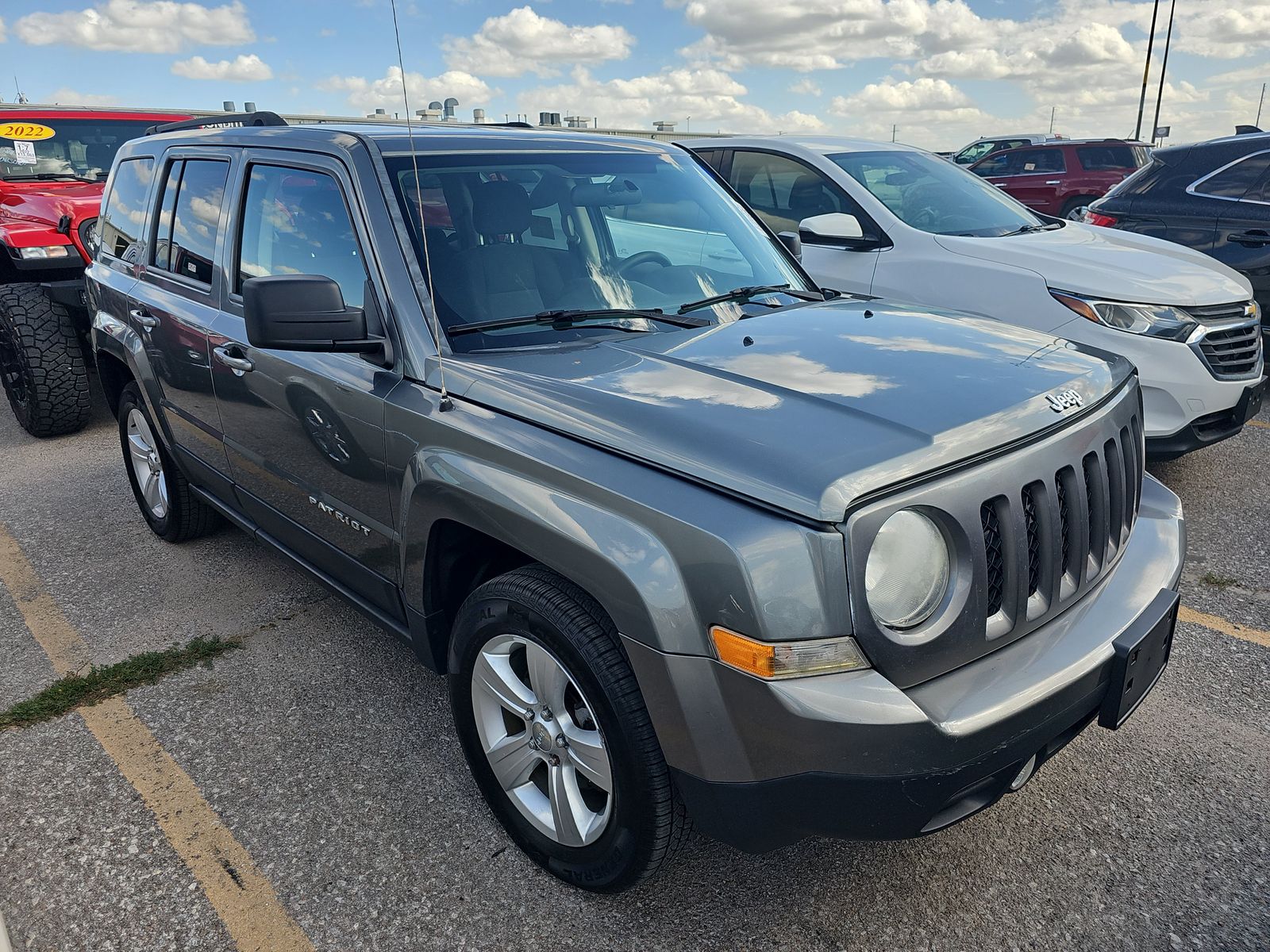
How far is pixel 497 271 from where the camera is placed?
107 inches

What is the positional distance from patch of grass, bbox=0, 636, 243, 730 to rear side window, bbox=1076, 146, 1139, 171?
16.5 m

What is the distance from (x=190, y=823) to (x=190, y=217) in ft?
7.31

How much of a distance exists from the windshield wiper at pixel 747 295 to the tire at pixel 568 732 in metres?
1.10

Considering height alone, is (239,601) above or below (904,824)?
below

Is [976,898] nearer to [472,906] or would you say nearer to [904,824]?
[904,824]

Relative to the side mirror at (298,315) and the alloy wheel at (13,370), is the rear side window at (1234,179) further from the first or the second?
the alloy wheel at (13,370)

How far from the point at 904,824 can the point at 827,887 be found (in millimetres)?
636

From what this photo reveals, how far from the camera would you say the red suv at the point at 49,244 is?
615cm

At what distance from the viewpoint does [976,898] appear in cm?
231

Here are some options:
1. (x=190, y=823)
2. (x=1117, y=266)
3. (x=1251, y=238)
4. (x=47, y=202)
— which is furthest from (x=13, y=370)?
(x=1251, y=238)

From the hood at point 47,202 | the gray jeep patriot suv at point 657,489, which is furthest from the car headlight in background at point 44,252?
the gray jeep patriot suv at point 657,489

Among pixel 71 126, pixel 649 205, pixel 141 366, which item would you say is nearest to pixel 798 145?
pixel 649 205

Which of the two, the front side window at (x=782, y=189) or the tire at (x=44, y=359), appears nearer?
the front side window at (x=782, y=189)

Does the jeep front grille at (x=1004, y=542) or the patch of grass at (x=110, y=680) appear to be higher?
the jeep front grille at (x=1004, y=542)
